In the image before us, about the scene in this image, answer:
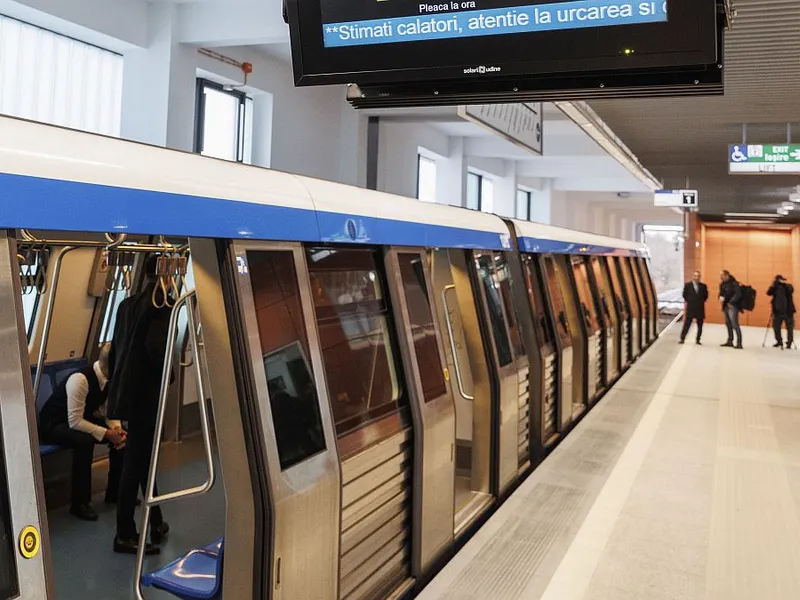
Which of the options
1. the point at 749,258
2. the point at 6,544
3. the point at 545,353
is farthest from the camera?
the point at 749,258

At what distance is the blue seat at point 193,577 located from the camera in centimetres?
280

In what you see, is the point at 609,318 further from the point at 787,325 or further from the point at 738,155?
the point at 787,325

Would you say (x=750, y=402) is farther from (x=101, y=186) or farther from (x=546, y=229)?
(x=101, y=186)

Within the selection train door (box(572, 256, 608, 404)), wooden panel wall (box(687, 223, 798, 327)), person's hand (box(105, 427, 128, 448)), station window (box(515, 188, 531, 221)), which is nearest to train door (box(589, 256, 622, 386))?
train door (box(572, 256, 608, 404))

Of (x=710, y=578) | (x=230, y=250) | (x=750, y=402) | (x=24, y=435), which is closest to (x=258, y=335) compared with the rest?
(x=230, y=250)

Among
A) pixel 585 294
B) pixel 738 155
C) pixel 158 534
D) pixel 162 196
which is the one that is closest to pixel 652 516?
pixel 158 534

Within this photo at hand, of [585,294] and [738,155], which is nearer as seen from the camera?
[585,294]

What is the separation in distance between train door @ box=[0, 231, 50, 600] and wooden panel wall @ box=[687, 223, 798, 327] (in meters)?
23.7

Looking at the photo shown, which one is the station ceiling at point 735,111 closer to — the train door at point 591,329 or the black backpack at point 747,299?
the train door at point 591,329

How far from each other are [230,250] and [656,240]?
41685 millimetres

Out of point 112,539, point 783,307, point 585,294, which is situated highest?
point 783,307

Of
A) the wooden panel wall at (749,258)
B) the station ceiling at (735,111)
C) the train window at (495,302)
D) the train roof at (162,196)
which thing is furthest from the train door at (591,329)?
the wooden panel wall at (749,258)

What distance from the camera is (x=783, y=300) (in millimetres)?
14648

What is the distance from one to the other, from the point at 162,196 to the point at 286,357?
0.79 meters
